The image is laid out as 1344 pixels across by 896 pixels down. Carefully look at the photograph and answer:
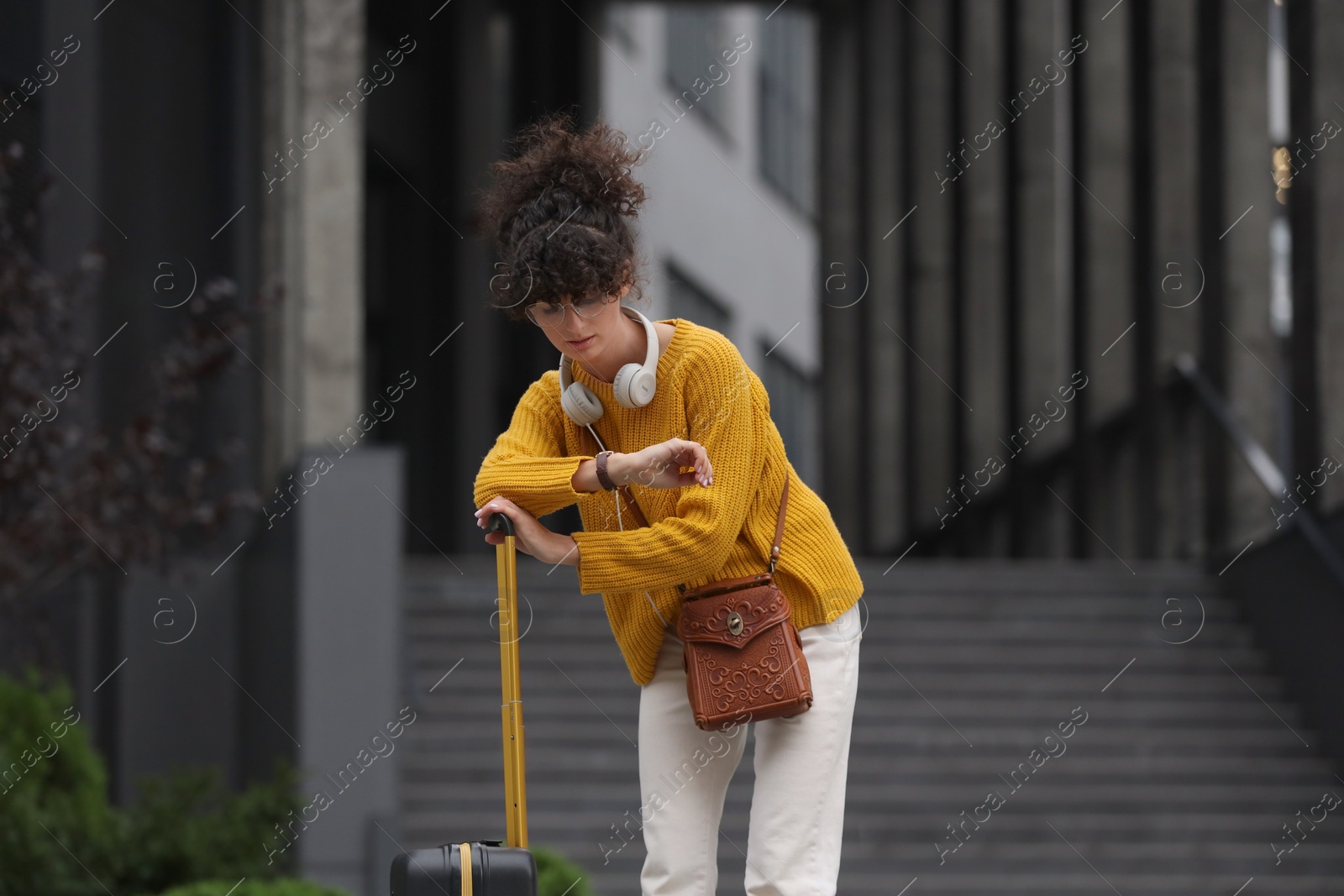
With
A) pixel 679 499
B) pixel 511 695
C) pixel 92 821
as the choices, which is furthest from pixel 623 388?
pixel 92 821

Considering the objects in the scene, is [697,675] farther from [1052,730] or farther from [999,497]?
[999,497]

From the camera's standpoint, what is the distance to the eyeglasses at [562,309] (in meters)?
3.07

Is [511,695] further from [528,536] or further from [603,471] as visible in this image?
[603,471]

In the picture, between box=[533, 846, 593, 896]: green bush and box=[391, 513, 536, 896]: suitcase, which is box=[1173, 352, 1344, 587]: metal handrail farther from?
box=[391, 513, 536, 896]: suitcase

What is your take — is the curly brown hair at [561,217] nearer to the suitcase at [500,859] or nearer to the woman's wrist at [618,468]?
the woman's wrist at [618,468]

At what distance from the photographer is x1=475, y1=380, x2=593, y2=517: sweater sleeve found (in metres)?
3.13

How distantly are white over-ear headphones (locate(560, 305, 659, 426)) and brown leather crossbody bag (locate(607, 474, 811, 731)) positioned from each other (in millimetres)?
378

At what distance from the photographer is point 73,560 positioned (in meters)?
7.71

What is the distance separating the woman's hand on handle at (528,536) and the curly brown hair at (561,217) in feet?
1.10

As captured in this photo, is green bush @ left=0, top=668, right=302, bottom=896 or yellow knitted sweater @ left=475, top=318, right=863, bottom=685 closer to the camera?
yellow knitted sweater @ left=475, top=318, right=863, bottom=685

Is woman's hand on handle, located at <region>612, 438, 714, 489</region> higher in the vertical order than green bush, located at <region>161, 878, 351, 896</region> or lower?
higher

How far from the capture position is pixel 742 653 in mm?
3170

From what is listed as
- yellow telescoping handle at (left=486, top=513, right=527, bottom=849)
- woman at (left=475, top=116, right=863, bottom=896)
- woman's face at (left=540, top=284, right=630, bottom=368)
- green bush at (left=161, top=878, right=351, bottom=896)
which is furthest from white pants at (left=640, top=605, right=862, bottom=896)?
green bush at (left=161, top=878, right=351, bottom=896)

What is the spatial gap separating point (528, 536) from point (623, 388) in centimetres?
31
